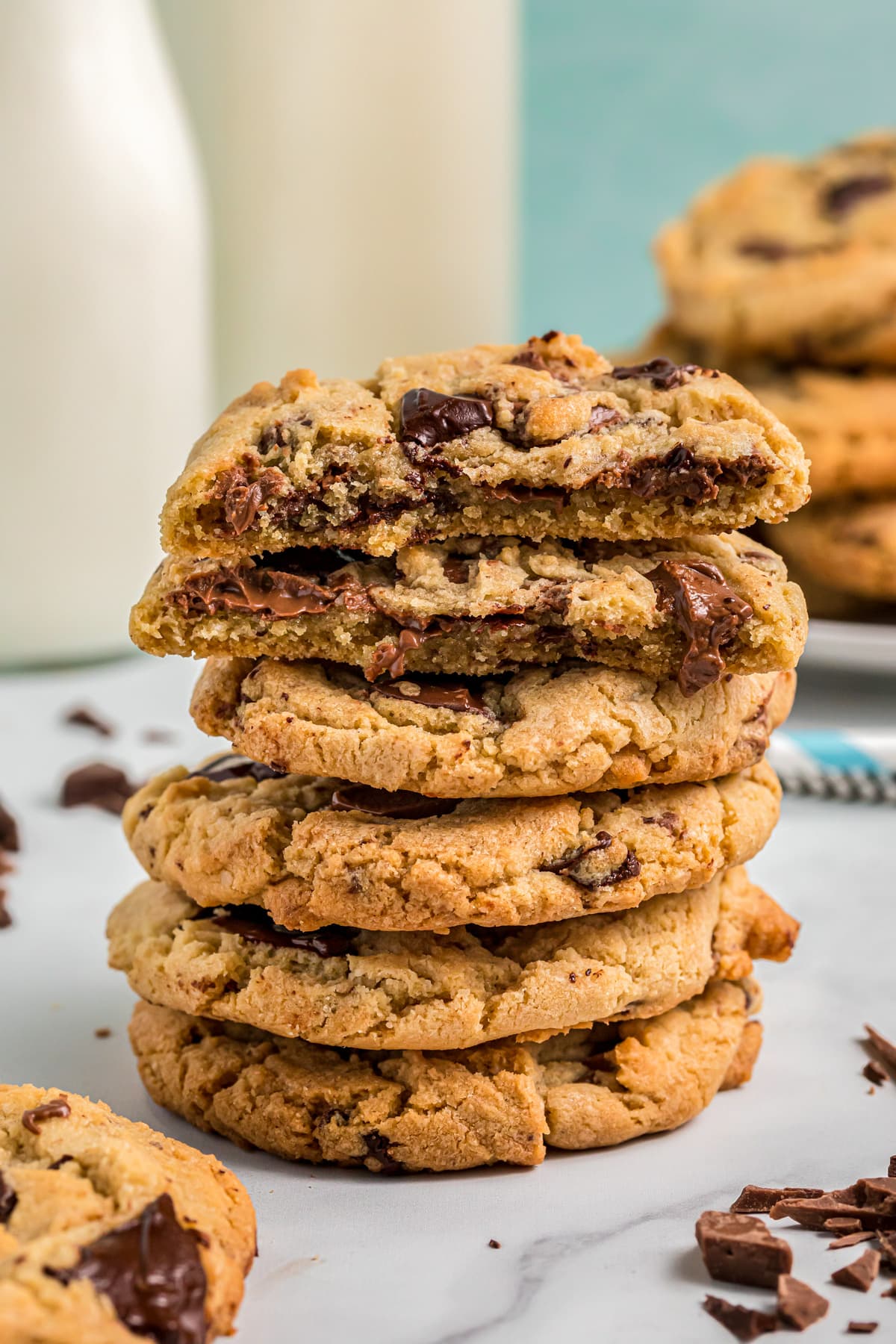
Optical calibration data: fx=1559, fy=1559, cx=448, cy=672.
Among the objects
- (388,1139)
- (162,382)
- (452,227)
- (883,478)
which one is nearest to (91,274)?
(162,382)

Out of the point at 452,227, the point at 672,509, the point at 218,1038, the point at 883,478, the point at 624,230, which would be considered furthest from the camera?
the point at 624,230

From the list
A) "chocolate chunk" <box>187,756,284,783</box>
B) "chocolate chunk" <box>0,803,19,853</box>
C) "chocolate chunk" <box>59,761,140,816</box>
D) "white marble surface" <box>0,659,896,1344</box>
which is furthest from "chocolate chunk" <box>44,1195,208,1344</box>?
"chocolate chunk" <box>59,761,140,816</box>

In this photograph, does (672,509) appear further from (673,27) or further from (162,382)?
(673,27)

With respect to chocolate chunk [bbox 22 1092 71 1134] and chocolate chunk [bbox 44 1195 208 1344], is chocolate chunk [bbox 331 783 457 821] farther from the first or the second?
chocolate chunk [bbox 44 1195 208 1344]

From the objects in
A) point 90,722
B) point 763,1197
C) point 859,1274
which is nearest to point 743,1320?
point 859,1274

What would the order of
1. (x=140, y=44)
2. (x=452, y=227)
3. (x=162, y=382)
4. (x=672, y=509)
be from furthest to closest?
(x=452, y=227) → (x=162, y=382) → (x=140, y=44) → (x=672, y=509)

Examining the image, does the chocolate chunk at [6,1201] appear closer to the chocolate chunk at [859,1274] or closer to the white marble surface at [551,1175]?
the white marble surface at [551,1175]
